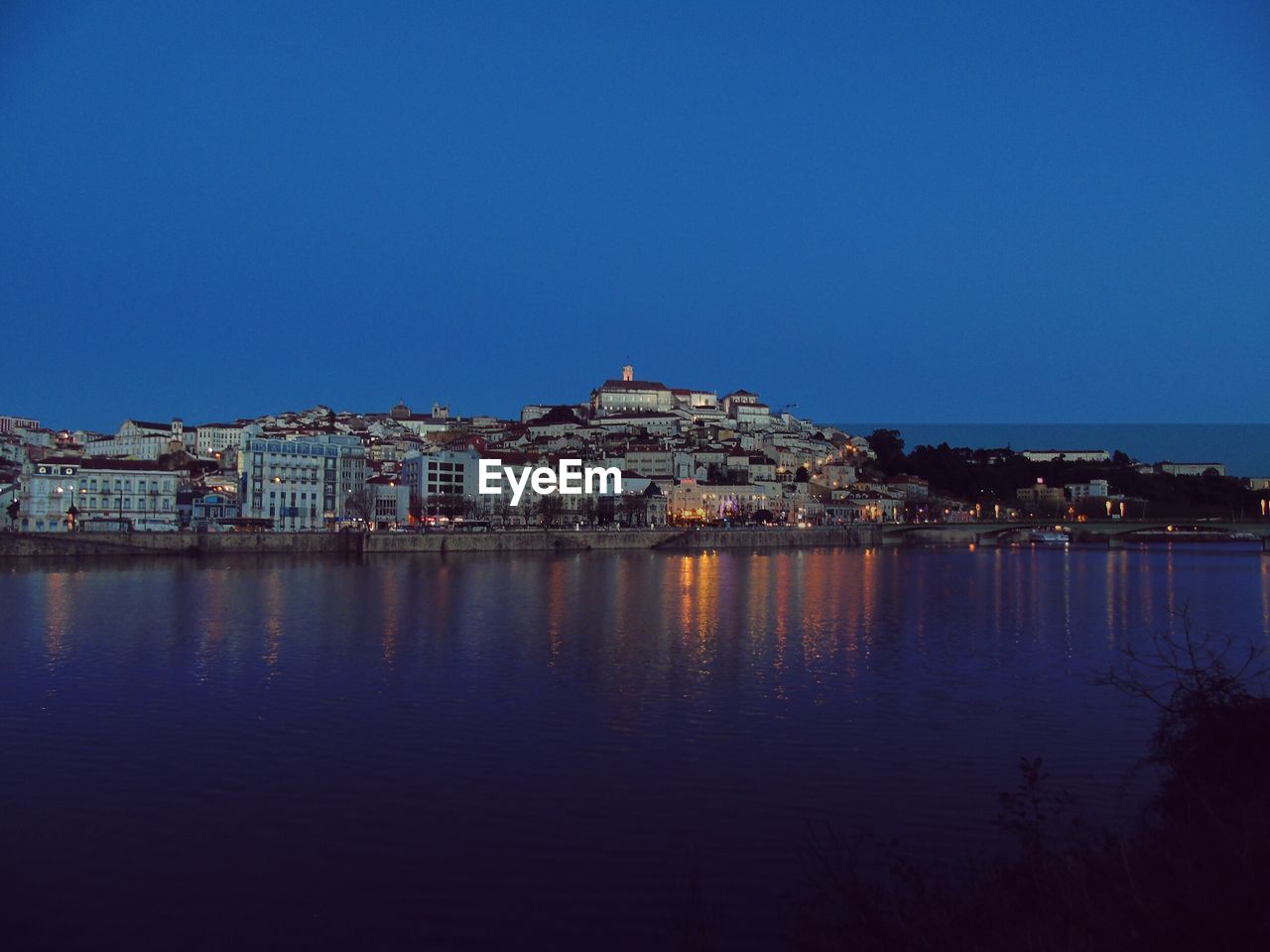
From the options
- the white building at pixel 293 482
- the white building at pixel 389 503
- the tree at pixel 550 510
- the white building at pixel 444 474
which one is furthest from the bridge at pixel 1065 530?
the white building at pixel 293 482

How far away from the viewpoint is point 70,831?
7121 mm

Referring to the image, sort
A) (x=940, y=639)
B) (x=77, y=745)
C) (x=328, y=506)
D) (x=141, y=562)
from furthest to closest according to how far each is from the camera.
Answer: (x=328, y=506)
(x=141, y=562)
(x=940, y=639)
(x=77, y=745)

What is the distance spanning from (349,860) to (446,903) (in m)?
0.96

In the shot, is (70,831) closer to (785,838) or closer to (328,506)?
(785,838)

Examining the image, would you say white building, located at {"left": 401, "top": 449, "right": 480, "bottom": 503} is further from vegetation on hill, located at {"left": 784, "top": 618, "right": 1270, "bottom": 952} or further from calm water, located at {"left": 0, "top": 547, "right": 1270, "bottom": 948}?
vegetation on hill, located at {"left": 784, "top": 618, "right": 1270, "bottom": 952}

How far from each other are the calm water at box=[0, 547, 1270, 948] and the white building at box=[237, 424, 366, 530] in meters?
32.0

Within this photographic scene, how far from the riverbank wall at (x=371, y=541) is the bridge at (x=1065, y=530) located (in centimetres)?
645

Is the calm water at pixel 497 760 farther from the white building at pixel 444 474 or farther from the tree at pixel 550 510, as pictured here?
the white building at pixel 444 474

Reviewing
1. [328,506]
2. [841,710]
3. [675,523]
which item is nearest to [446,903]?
[841,710]

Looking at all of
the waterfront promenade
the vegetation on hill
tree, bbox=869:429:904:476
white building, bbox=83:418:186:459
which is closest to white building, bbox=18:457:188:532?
the waterfront promenade

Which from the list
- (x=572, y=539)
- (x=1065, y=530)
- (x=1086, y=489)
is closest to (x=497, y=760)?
(x=572, y=539)

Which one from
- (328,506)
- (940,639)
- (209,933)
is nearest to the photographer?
(209,933)

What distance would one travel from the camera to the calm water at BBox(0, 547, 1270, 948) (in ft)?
19.7

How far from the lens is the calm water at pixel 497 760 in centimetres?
602
